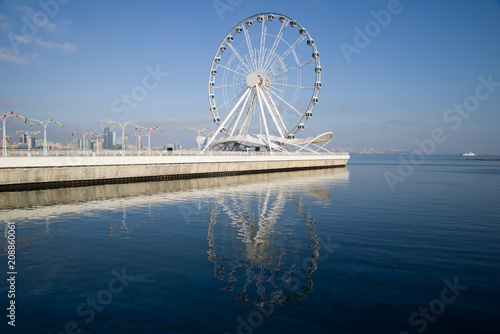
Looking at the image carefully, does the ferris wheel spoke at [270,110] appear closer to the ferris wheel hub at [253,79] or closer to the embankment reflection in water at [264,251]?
the ferris wheel hub at [253,79]

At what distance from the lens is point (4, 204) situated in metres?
24.4

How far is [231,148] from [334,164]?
24.8 m

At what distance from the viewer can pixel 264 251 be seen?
12828mm

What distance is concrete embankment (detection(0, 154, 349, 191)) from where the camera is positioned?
107 ft

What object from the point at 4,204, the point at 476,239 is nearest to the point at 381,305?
the point at 476,239

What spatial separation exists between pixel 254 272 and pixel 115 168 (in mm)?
33170

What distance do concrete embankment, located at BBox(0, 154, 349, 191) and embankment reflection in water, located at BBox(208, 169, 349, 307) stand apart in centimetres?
1994

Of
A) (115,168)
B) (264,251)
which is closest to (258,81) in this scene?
(115,168)

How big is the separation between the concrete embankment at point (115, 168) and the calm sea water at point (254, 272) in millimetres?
12605

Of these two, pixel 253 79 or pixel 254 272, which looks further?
pixel 253 79

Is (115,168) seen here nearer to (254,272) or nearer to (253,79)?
(253,79)

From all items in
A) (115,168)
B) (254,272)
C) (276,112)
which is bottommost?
(254,272)

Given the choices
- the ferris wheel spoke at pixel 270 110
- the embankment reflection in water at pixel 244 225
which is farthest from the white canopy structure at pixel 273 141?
the embankment reflection in water at pixel 244 225

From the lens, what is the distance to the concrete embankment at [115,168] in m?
32.5
